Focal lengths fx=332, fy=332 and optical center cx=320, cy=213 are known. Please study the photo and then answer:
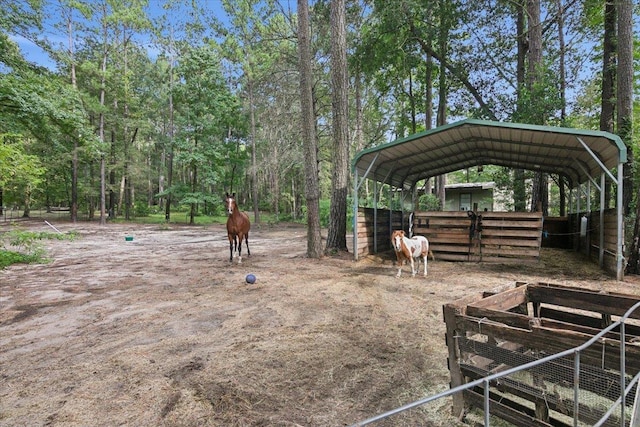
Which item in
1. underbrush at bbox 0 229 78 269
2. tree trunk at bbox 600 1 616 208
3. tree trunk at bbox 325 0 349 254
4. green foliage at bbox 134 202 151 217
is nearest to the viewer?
underbrush at bbox 0 229 78 269

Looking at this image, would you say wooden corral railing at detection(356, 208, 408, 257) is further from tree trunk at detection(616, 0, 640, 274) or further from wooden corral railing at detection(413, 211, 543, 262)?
tree trunk at detection(616, 0, 640, 274)

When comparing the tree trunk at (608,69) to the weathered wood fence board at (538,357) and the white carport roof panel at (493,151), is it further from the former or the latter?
the weathered wood fence board at (538,357)

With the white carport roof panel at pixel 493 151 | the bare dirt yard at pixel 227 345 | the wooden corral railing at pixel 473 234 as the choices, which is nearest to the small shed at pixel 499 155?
the white carport roof panel at pixel 493 151

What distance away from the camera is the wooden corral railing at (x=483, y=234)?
8.69m

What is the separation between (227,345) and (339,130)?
8254mm

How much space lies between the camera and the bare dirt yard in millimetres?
2572

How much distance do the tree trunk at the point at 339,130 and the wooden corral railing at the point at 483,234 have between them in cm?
231

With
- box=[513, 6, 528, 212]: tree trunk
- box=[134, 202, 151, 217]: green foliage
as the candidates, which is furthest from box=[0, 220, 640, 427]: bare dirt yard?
box=[134, 202, 151, 217]: green foliage

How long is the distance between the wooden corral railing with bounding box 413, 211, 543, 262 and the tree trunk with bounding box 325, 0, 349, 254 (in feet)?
7.57

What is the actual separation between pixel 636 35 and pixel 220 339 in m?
18.5

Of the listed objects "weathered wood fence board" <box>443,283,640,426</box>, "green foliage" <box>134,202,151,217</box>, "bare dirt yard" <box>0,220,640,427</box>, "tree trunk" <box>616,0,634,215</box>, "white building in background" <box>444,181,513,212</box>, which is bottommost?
"bare dirt yard" <box>0,220,640,427</box>

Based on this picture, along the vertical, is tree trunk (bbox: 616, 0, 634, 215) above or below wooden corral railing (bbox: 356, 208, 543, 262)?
above

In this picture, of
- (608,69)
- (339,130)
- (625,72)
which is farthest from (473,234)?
(608,69)

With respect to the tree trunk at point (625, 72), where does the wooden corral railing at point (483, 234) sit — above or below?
below
